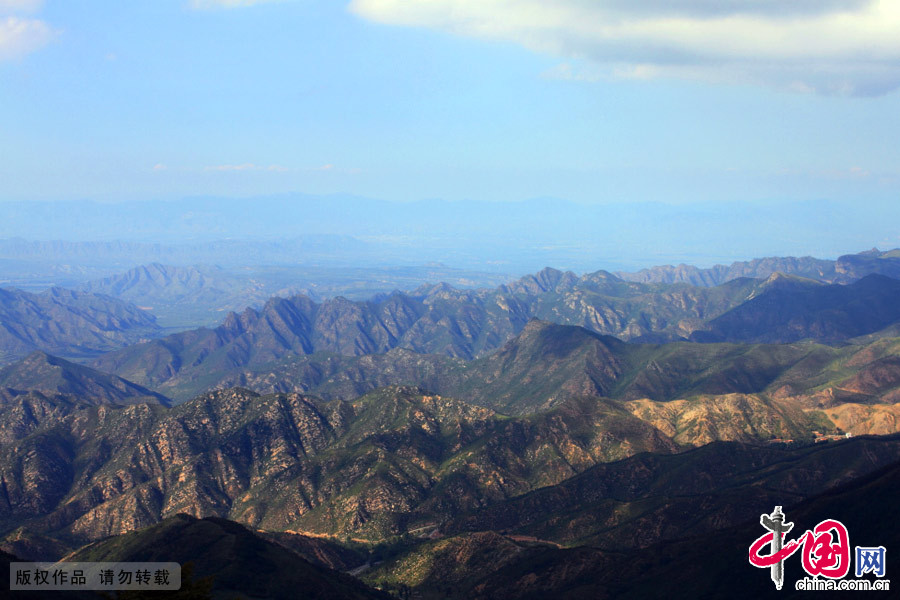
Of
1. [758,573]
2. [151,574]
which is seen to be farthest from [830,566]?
[151,574]

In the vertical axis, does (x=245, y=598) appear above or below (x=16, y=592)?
below

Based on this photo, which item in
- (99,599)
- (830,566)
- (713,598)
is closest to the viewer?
(830,566)

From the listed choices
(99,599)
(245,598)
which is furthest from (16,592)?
(245,598)

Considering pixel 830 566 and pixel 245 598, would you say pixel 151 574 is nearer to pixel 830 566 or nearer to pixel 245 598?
pixel 245 598

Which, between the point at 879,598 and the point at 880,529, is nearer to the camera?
the point at 879,598

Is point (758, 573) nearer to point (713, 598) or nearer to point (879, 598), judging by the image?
point (713, 598)

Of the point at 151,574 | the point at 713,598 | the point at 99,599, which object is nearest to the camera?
the point at 151,574

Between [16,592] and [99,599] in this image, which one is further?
[99,599]

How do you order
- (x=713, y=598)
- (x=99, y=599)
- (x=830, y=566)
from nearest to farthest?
(x=830, y=566) < (x=99, y=599) < (x=713, y=598)

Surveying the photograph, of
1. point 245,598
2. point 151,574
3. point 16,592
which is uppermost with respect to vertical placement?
point 151,574
